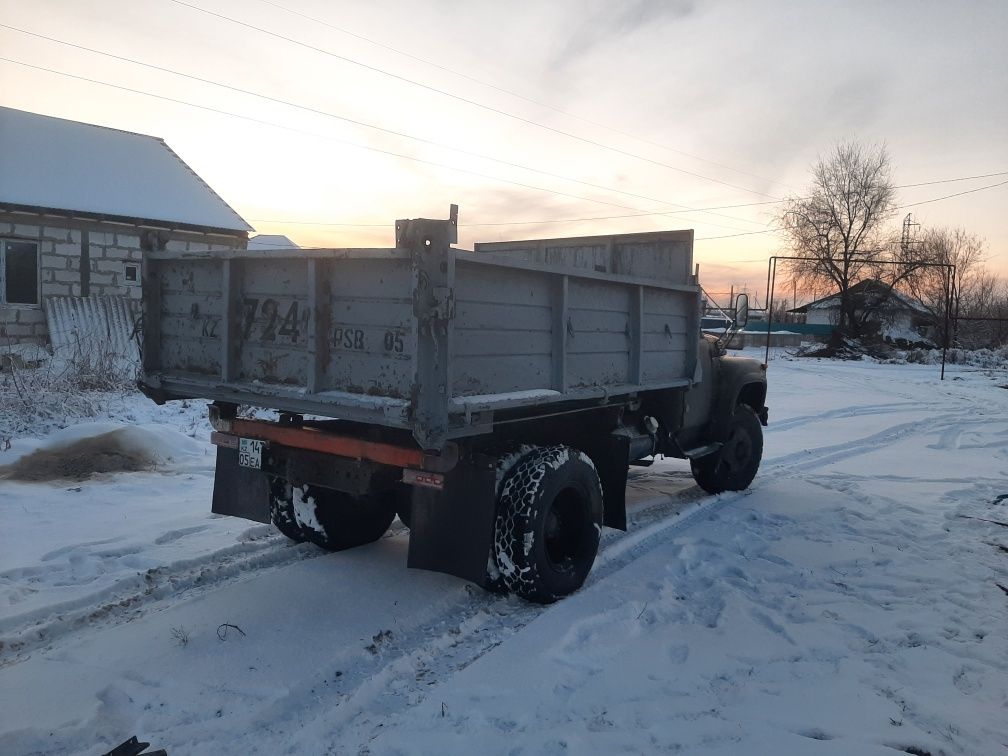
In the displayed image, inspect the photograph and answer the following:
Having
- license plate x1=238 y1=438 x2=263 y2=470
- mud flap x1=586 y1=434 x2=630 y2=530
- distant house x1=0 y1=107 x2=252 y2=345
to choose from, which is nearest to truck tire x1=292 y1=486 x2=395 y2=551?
license plate x1=238 y1=438 x2=263 y2=470

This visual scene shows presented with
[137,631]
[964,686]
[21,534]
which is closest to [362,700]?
[137,631]

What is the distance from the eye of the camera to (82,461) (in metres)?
7.48

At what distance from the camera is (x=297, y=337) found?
4.00 metres

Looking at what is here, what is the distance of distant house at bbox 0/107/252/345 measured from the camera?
14.7 meters

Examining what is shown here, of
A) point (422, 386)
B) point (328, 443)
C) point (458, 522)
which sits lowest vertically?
point (458, 522)

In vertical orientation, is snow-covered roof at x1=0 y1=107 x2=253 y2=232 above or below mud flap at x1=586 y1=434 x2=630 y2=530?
above

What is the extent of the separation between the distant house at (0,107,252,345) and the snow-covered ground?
33.5 feet

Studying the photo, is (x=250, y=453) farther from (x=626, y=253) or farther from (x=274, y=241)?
(x=274, y=241)

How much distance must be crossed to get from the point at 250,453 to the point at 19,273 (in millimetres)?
13665

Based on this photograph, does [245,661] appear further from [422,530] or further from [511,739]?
[511,739]

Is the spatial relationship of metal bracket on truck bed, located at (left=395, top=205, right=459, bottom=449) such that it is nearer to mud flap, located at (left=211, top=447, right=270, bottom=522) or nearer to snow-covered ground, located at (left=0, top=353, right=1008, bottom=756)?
snow-covered ground, located at (left=0, top=353, right=1008, bottom=756)

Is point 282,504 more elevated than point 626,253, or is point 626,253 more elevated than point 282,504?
point 626,253

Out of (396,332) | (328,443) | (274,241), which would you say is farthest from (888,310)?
(396,332)

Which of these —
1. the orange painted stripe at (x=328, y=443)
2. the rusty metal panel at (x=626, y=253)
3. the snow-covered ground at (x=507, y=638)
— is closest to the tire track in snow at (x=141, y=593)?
the snow-covered ground at (x=507, y=638)
